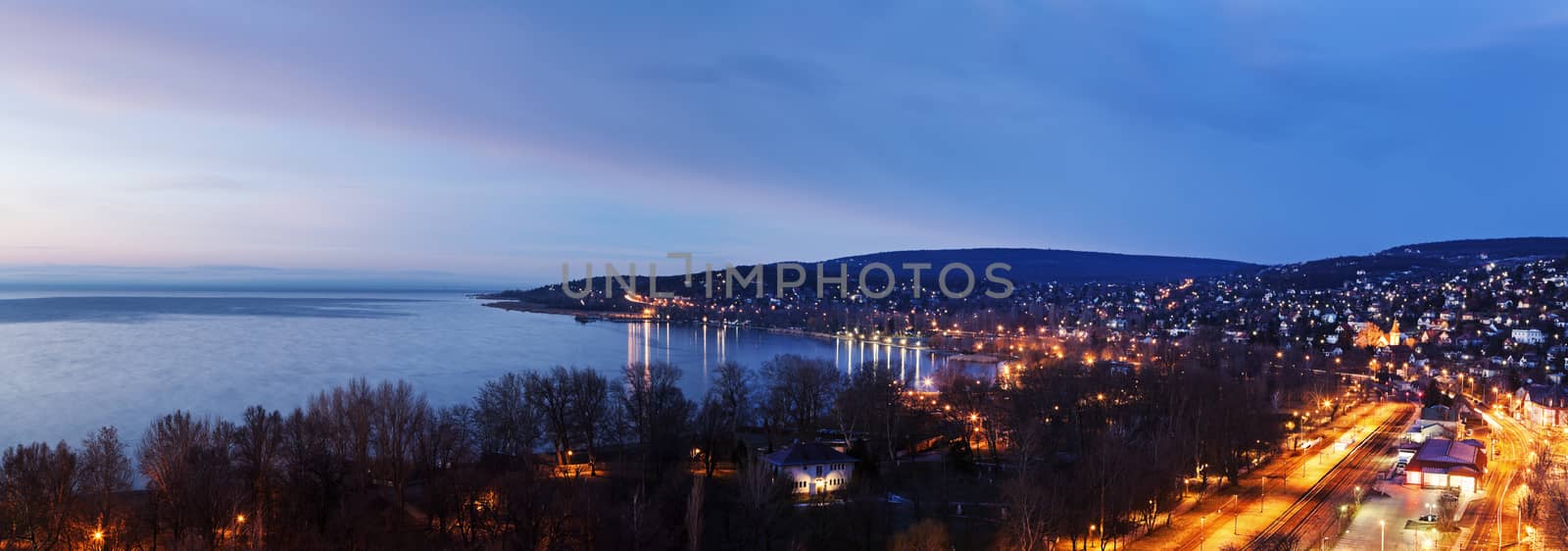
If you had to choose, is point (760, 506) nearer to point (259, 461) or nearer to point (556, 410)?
point (556, 410)

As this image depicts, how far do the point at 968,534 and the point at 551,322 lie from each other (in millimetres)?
55515

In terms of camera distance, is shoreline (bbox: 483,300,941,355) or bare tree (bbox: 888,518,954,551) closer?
bare tree (bbox: 888,518,954,551)

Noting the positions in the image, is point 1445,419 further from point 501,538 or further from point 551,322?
point 551,322

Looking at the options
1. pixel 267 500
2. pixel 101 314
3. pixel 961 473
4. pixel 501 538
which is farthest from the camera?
pixel 101 314

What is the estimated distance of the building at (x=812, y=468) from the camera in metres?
15.0

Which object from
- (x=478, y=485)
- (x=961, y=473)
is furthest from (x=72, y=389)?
(x=961, y=473)

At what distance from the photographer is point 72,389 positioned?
23.6m

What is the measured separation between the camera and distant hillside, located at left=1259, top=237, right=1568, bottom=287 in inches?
2916

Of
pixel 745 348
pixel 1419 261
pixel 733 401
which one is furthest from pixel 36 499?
pixel 1419 261

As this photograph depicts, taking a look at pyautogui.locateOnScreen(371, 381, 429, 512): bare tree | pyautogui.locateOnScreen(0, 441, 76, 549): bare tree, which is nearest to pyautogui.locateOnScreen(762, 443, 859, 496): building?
pyautogui.locateOnScreen(371, 381, 429, 512): bare tree

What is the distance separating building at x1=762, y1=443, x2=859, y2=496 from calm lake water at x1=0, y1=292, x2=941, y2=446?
8306mm

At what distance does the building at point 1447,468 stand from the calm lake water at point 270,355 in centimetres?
1127

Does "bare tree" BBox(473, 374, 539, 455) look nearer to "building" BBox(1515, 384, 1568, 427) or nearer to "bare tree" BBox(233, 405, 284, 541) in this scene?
"bare tree" BBox(233, 405, 284, 541)

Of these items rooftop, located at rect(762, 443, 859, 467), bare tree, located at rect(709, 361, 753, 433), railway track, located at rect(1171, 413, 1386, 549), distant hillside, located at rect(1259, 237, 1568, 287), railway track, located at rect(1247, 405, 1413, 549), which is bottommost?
railway track, located at rect(1171, 413, 1386, 549)
